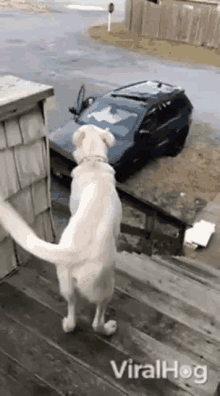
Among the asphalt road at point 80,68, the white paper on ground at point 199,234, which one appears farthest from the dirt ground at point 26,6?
the white paper on ground at point 199,234

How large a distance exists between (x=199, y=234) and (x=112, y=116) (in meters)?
3.06

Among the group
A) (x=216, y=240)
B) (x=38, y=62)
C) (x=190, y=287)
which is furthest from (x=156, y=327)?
(x=38, y=62)

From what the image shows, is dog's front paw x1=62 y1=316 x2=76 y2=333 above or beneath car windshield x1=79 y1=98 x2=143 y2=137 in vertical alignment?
above

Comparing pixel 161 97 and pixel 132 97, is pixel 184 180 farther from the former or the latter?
pixel 132 97

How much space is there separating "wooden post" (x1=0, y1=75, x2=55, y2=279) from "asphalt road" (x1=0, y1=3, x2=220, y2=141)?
6.80 metres

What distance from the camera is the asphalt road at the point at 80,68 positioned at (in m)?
11.5

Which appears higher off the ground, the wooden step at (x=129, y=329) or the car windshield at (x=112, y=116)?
the wooden step at (x=129, y=329)

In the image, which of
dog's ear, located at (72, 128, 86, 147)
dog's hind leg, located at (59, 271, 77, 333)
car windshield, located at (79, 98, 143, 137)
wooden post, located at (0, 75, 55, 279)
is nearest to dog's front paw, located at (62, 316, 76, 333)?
dog's hind leg, located at (59, 271, 77, 333)

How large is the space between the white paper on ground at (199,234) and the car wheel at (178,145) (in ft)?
8.79

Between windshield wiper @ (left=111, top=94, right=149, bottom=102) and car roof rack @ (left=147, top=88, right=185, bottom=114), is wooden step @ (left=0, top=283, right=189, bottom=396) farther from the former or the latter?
windshield wiper @ (left=111, top=94, right=149, bottom=102)

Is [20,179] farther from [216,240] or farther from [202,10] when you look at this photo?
[202,10]

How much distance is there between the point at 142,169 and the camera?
7918 mm

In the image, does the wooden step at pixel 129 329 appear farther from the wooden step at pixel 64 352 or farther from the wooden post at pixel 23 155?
the wooden post at pixel 23 155

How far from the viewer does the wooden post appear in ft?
7.56
